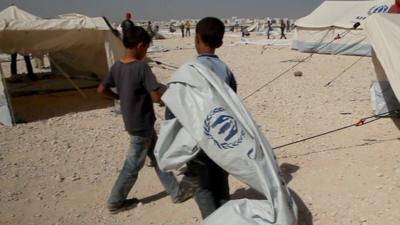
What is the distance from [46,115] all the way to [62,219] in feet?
14.5

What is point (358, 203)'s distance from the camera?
3.42 metres

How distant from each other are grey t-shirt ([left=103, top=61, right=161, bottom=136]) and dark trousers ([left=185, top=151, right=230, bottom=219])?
852 mm

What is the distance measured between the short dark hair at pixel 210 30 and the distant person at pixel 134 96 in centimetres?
80

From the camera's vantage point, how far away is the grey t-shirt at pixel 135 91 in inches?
127

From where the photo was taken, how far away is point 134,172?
3.52m

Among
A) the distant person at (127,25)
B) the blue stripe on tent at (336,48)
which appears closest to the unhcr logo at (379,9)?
the blue stripe on tent at (336,48)

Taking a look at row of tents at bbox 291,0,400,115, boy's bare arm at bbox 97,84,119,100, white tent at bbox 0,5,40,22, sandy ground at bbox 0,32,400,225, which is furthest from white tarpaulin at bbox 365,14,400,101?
white tent at bbox 0,5,40,22

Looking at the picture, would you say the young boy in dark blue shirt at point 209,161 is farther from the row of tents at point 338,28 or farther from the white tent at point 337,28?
the white tent at point 337,28

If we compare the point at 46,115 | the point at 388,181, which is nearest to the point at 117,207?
the point at 388,181

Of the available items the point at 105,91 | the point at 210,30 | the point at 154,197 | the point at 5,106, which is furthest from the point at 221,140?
the point at 5,106

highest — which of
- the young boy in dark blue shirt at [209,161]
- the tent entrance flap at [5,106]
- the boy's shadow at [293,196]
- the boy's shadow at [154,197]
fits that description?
the young boy in dark blue shirt at [209,161]

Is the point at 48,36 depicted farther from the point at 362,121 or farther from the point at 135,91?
the point at 362,121

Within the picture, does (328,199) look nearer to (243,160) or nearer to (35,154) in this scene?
(243,160)

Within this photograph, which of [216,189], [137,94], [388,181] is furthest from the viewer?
[388,181]
